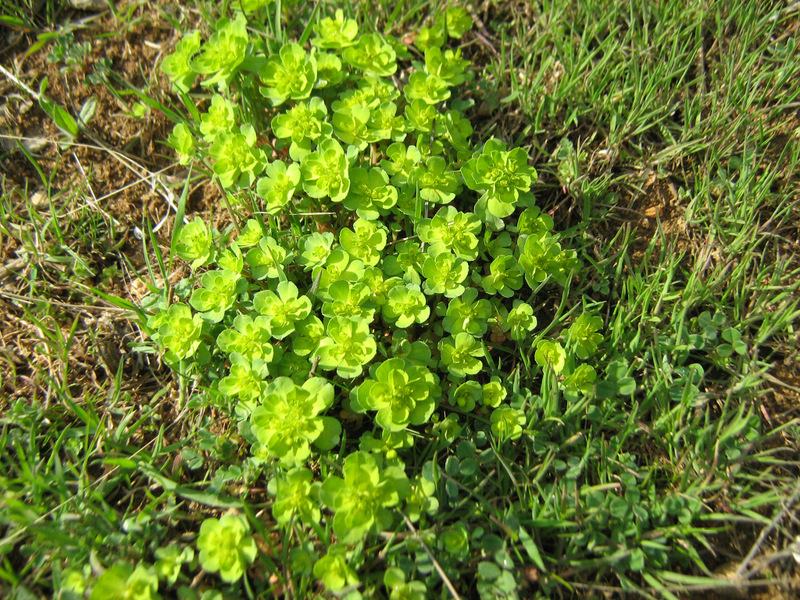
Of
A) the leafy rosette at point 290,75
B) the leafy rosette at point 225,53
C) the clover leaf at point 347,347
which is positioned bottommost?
the clover leaf at point 347,347

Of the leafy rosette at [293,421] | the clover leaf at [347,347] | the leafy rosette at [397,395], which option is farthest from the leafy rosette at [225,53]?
the leafy rosette at [397,395]

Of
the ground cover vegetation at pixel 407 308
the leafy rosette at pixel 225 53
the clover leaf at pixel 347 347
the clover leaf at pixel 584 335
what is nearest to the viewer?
the ground cover vegetation at pixel 407 308

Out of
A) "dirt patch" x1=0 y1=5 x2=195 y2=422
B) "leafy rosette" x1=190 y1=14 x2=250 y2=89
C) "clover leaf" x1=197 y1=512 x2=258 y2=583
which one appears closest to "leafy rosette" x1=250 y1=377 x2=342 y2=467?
"clover leaf" x1=197 y1=512 x2=258 y2=583

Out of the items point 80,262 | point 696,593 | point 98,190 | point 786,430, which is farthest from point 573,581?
point 98,190

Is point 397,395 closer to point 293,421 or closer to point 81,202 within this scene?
point 293,421

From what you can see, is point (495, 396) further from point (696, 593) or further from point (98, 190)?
point (98, 190)

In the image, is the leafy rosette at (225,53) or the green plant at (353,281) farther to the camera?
the leafy rosette at (225,53)

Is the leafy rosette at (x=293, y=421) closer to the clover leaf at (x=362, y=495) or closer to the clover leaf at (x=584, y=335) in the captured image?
the clover leaf at (x=362, y=495)
